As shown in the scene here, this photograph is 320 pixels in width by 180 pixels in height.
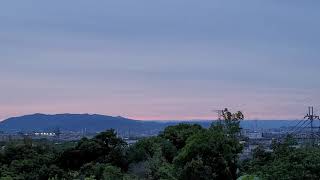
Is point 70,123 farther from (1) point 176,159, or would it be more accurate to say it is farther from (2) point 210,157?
(2) point 210,157

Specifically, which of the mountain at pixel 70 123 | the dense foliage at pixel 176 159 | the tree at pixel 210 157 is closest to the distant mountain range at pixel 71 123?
the mountain at pixel 70 123

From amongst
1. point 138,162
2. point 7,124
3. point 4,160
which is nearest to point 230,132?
point 138,162

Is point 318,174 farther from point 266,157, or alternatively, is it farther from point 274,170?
point 266,157

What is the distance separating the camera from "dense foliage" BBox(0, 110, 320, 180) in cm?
1831

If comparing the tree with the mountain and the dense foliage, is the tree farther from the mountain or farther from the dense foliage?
the mountain

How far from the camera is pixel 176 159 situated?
22609 mm

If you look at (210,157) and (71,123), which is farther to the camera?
(71,123)

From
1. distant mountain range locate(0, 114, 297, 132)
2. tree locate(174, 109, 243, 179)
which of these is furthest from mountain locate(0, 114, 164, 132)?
tree locate(174, 109, 243, 179)

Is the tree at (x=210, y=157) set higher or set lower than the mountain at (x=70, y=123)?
lower

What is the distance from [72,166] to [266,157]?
15.9 metres

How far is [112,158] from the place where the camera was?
1273 inches

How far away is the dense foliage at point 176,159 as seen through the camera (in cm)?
1831

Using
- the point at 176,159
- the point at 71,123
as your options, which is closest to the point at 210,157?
the point at 176,159

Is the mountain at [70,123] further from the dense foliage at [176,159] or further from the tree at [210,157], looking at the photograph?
the tree at [210,157]
